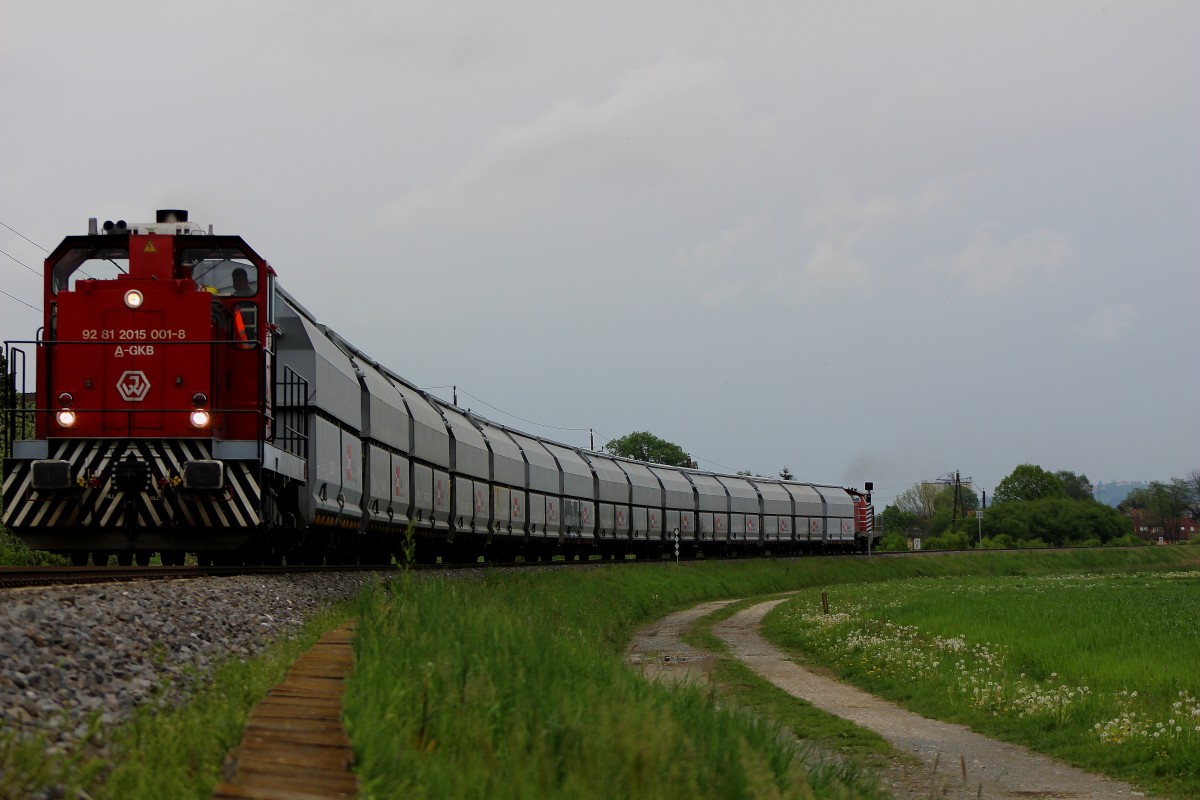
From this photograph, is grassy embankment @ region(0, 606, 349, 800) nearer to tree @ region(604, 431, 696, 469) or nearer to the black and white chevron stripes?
the black and white chevron stripes

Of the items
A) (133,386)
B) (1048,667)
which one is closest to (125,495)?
(133,386)

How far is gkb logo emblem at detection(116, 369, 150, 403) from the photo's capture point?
14.6m

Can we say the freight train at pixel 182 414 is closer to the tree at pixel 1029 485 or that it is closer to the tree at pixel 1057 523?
the tree at pixel 1057 523

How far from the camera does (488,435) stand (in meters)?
32.1

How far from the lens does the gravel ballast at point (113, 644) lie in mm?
6116

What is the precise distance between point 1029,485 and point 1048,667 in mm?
160103

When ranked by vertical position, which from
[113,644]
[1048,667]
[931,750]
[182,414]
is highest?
[182,414]

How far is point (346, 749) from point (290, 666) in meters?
2.95

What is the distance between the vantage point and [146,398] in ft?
48.1

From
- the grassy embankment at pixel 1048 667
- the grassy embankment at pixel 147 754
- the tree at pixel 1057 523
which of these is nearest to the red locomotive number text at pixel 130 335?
the grassy embankment at pixel 147 754

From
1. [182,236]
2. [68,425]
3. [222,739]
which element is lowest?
[222,739]

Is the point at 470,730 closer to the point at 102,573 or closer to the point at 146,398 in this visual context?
the point at 102,573

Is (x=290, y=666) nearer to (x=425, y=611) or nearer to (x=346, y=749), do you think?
(x=425, y=611)

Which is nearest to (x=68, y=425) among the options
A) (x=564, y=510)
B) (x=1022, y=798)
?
(x=1022, y=798)
